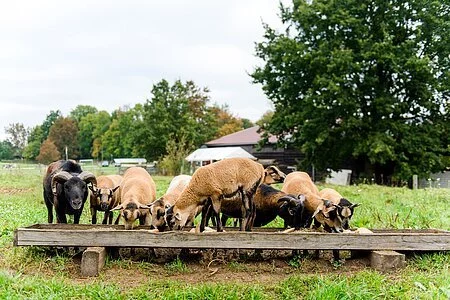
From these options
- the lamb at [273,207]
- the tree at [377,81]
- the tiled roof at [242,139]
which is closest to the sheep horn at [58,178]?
the lamb at [273,207]

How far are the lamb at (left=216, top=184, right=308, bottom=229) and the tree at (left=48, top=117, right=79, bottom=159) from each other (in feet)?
242

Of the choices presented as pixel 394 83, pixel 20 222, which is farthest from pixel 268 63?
pixel 20 222

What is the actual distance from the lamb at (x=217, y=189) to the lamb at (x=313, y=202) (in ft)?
2.98

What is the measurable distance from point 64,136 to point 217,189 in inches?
3040

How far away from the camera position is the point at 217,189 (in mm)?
5801

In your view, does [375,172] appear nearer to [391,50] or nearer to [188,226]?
[391,50]

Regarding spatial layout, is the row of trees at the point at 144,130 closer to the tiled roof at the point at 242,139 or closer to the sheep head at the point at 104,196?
the tiled roof at the point at 242,139

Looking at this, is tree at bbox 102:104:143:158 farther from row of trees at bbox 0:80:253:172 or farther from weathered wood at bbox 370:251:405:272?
weathered wood at bbox 370:251:405:272

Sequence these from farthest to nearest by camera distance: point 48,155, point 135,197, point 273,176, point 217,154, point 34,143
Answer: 1. point 34,143
2. point 48,155
3. point 217,154
4. point 273,176
5. point 135,197

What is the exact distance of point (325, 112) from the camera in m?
24.9

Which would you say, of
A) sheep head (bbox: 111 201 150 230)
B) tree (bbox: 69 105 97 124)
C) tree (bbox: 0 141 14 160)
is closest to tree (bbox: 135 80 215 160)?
sheep head (bbox: 111 201 150 230)

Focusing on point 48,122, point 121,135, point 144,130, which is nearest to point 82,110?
point 48,122

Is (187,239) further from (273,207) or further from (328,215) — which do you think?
(328,215)

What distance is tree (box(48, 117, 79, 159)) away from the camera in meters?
76.4
